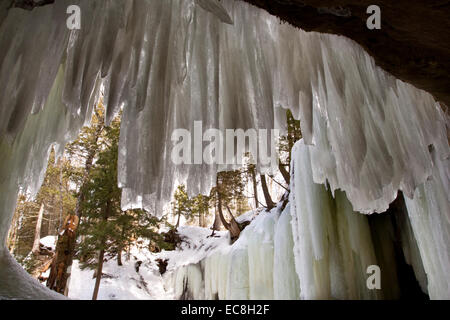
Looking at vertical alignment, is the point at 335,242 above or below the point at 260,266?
above

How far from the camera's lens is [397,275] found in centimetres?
469

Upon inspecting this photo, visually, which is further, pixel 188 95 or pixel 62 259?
pixel 62 259

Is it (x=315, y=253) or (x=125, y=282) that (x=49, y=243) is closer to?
(x=125, y=282)

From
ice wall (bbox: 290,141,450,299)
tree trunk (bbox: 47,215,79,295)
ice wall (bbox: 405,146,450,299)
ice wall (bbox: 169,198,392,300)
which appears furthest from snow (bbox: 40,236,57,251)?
ice wall (bbox: 405,146,450,299)

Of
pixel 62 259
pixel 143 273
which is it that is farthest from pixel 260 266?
→ pixel 143 273

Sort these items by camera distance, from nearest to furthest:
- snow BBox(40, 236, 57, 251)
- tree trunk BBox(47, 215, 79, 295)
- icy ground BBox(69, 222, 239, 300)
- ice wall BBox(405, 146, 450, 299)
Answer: ice wall BBox(405, 146, 450, 299) < tree trunk BBox(47, 215, 79, 295) < icy ground BBox(69, 222, 239, 300) < snow BBox(40, 236, 57, 251)

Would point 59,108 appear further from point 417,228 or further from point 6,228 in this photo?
point 417,228

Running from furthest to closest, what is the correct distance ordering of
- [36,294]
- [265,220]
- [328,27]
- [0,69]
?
[265,220] < [328,27] < [0,69] < [36,294]

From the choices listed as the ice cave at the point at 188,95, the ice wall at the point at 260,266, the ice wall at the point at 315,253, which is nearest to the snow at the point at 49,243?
the ice wall at the point at 260,266

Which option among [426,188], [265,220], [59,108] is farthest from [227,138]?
[265,220]

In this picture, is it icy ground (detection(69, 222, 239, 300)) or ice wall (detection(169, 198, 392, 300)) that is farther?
icy ground (detection(69, 222, 239, 300))

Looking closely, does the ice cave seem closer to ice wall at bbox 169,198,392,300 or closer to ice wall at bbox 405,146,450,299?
ice wall at bbox 405,146,450,299

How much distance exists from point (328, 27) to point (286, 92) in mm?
590

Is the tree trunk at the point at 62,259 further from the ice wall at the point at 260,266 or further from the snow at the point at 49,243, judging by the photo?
the snow at the point at 49,243
